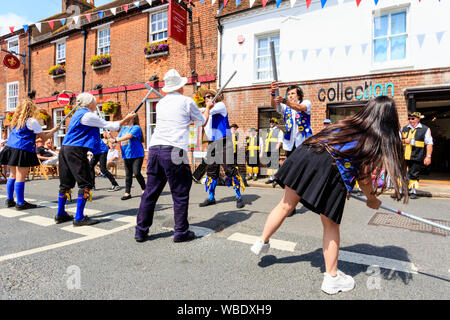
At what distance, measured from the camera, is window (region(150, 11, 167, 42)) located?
12336mm

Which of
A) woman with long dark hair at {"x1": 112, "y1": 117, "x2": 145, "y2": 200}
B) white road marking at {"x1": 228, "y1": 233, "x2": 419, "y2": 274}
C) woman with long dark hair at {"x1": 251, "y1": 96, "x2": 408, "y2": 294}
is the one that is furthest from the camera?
woman with long dark hair at {"x1": 112, "y1": 117, "x2": 145, "y2": 200}

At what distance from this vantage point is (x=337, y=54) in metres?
9.02

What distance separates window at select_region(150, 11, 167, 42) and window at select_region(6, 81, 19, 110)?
1153cm

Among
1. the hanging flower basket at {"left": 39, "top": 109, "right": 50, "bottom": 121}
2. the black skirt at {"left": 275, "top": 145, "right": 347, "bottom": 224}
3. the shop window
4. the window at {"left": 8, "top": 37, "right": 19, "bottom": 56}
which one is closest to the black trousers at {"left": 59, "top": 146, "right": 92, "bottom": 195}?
the black skirt at {"left": 275, "top": 145, "right": 347, "bottom": 224}

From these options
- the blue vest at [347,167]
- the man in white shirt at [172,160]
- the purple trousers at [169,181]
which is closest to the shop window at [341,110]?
the man in white shirt at [172,160]

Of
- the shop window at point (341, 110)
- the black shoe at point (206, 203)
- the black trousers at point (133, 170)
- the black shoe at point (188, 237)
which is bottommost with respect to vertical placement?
the black shoe at point (188, 237)

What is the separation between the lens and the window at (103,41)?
14.1 meters

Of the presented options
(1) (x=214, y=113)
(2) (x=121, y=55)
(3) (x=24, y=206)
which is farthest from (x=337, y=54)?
(2) (x=121, y=55)

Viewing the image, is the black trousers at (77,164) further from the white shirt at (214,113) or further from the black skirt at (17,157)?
the white shirt at (214,113)

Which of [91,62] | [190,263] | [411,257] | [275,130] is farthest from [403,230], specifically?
[91,62]

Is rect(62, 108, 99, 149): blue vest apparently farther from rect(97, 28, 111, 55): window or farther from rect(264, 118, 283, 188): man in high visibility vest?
rect(97, 28, 111, 55): window

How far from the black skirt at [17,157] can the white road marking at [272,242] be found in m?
3.95
